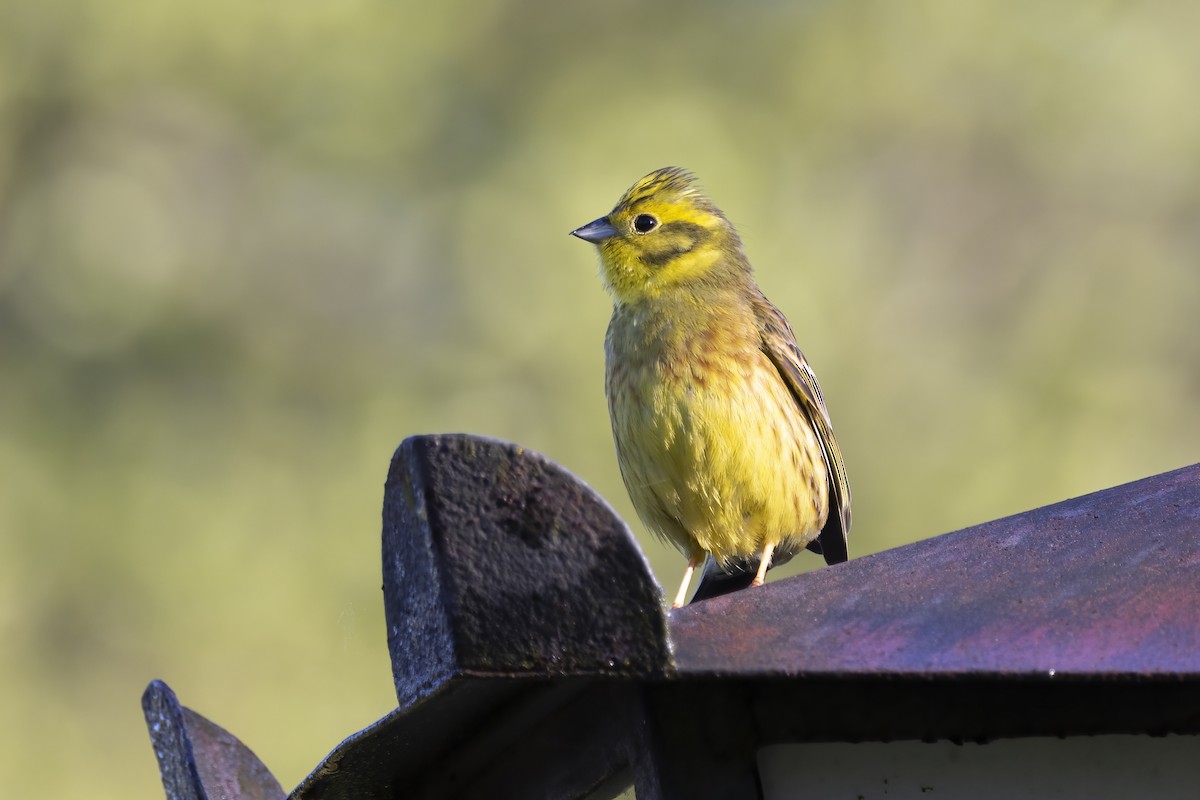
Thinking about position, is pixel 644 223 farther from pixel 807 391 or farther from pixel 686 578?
pixel 686 578

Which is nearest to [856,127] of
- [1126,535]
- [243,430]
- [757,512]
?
[243,430]

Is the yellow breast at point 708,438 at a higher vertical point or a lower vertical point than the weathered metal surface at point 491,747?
higher

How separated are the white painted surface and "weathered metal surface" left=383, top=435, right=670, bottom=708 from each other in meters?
0.41

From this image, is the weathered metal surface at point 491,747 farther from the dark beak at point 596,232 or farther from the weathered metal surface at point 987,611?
the dark beak at point 596,232

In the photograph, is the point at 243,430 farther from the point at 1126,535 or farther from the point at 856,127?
the point at 1126,535

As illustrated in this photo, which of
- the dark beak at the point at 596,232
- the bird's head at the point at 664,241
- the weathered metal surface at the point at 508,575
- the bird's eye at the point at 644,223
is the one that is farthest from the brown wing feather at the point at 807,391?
the weathered metal surface at the point at 508,575

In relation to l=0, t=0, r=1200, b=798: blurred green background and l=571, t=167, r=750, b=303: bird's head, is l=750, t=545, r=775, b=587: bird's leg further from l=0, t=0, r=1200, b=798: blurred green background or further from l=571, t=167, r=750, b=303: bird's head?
l=0, t=0, r=1200, b=798: blurred green background

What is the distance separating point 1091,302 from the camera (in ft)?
42.1

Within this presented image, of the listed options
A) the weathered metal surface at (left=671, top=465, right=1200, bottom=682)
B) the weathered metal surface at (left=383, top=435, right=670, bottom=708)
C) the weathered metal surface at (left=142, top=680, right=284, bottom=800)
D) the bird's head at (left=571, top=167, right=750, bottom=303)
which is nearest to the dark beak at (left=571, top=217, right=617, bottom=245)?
the bird's head at (left=571, top=167, right=750, bottom=303)

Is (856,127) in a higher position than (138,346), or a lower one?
higher

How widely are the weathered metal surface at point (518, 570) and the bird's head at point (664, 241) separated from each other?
355cm

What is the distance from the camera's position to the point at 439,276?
12453 millimetres

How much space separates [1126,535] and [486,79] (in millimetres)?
11265

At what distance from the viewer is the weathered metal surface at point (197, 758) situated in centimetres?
308
